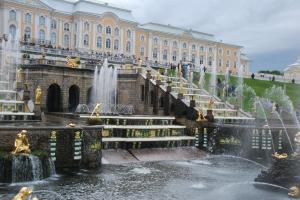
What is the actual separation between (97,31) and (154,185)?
250 feet

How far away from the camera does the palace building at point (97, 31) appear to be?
84.0 metres

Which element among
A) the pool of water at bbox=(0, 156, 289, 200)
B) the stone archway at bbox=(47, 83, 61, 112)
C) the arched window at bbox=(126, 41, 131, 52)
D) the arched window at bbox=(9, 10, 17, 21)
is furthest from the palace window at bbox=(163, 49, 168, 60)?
the pool of water at bbox=(0, 156, 289, 200)

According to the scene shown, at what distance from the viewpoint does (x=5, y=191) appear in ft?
58.1

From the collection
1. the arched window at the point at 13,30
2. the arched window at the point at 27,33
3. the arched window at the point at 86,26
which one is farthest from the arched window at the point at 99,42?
the arched window at the point at 13,30

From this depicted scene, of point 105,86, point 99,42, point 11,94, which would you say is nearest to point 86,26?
point 99,42

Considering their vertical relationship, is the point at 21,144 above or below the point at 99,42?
below

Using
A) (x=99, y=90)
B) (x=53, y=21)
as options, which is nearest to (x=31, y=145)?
(x=99, y=90)

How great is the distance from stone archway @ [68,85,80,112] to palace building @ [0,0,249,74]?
36546 millimetres

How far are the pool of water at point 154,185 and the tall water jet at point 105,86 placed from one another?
1832 centimetres

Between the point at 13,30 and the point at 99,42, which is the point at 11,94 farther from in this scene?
the point at 99,42

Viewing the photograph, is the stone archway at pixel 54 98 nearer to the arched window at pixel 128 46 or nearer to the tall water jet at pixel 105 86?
the tall water jet at pixel 105 86

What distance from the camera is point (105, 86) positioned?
4331cm

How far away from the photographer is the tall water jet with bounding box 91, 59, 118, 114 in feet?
140

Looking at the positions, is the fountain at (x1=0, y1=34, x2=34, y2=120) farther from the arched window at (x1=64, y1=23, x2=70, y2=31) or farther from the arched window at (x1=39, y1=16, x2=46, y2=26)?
the arched window at (x1=64, y1=23, x2=70, y2=31)
